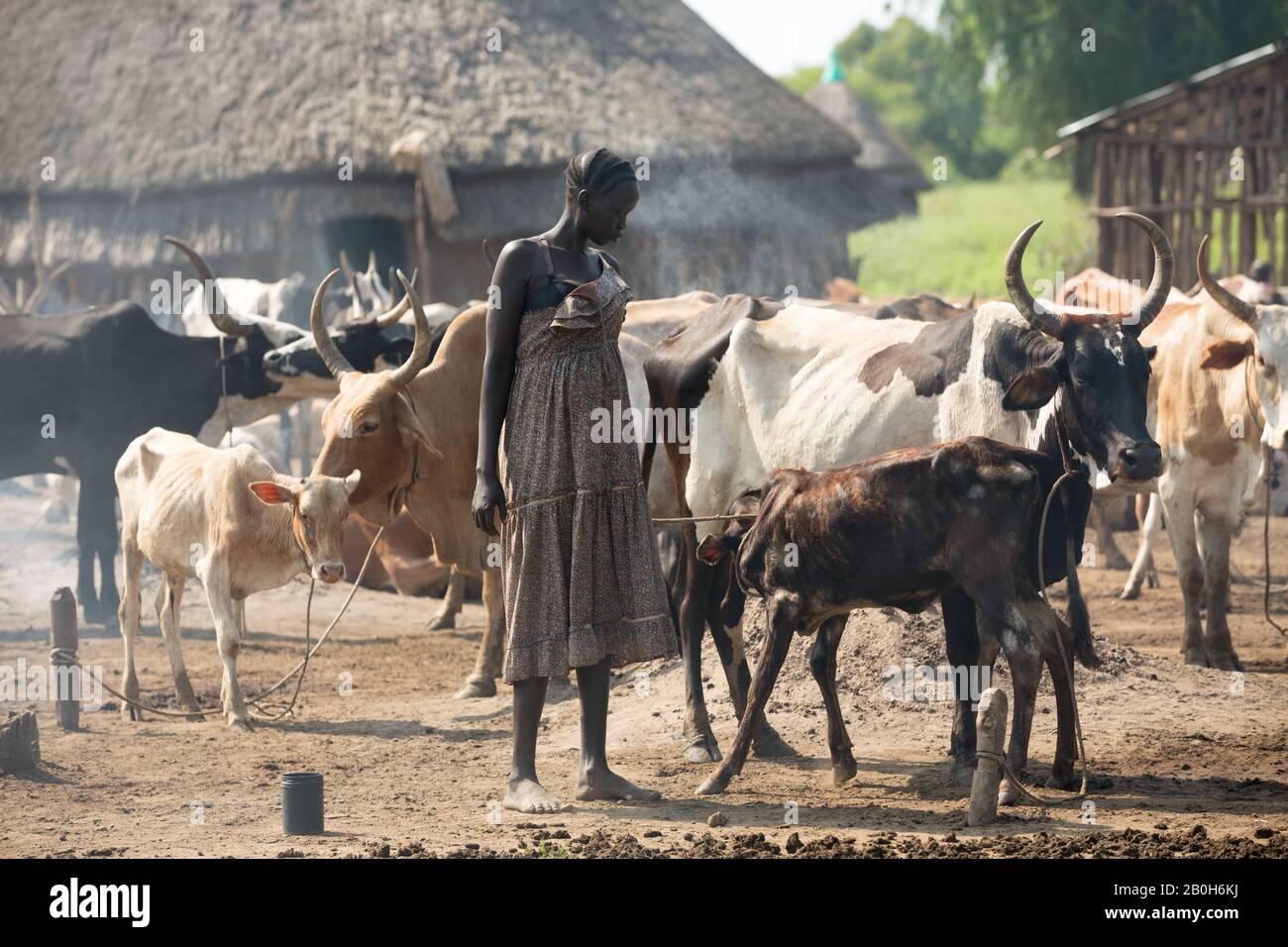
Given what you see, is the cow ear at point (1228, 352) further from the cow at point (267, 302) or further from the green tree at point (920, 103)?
the green tree at point (920, 103)

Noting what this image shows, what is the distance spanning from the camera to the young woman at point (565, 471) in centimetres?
555

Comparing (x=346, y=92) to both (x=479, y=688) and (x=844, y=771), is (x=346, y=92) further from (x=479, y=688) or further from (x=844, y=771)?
(x=844, y=771)

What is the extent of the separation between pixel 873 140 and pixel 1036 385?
29143mm

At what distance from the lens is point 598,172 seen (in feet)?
18.1

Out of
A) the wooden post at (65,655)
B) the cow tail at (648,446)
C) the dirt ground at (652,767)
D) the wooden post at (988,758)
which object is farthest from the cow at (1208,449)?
the wooden post at (65,655)

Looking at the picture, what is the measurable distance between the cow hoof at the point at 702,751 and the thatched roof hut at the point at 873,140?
2716 cm

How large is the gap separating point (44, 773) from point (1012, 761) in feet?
12.9

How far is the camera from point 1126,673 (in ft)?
24.7

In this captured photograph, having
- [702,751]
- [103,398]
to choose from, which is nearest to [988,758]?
[702,751]

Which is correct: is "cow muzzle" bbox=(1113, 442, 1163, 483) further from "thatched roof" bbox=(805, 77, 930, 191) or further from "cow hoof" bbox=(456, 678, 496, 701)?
"thatched roof" bbox=(805, 77, 930, 191)

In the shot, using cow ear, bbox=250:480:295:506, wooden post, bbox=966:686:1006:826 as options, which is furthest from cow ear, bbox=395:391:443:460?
wooden post, bbox=966:686:1006:826

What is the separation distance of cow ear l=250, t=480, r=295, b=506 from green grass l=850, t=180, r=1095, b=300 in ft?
77.7

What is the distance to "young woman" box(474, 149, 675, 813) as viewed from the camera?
555cm
